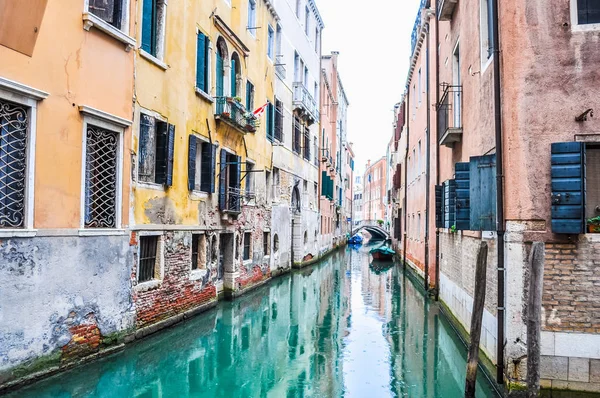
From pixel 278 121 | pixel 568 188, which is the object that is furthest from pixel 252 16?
pixel 568 188

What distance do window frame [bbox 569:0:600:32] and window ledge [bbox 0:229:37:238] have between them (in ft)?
22.0

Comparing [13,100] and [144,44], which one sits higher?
[144,44]

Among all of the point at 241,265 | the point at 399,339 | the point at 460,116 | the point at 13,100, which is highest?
the point at 460,116

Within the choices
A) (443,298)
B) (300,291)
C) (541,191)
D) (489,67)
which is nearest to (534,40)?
(489,67)

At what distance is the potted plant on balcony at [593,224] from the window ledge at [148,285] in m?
6.63

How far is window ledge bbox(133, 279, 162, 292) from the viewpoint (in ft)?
27.3

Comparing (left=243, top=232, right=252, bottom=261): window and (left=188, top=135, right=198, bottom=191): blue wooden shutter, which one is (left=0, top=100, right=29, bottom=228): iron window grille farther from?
(left=243, top=232, right=252, bottom=261): window

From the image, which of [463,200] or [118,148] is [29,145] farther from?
[463,200]

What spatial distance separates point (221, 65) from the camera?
12.4 meters

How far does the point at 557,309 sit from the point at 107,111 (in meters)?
6.56

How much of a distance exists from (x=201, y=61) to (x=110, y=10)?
3.50m

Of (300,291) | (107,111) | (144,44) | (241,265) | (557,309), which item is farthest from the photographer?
(300,291)

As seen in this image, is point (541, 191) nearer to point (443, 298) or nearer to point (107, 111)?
point (107, 111)

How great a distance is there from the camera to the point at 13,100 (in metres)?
5.73
